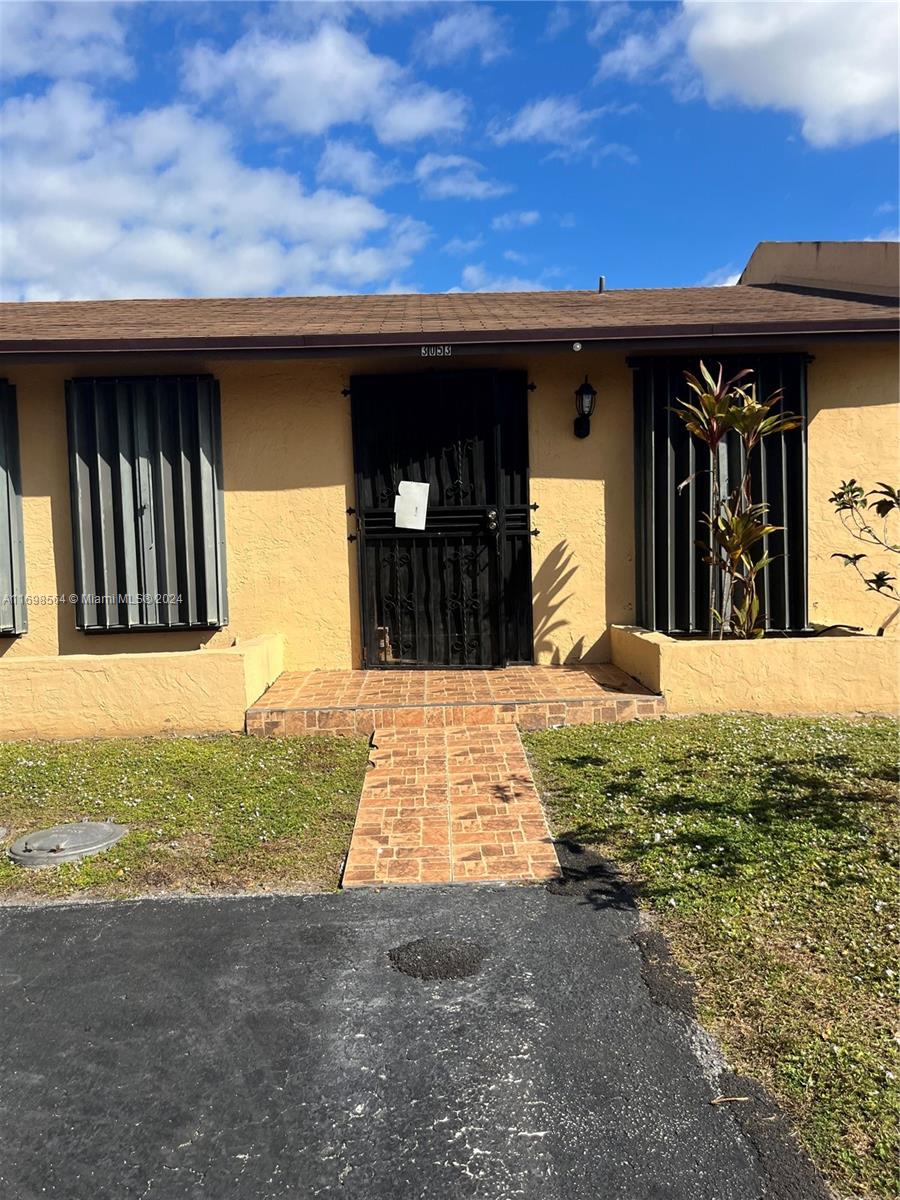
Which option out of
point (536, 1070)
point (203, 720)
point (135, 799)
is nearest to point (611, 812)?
point (536, 1070)

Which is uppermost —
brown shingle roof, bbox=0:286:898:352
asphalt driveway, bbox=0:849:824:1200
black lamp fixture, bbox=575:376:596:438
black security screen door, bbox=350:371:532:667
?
brown shingle roof, bbox=0:286:898:352

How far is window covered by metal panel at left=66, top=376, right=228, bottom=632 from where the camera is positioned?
6863mm

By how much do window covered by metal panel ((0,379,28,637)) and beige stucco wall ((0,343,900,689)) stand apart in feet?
0.27

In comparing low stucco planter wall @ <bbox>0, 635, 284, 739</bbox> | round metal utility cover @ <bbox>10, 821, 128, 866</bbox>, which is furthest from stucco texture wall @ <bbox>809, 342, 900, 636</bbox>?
round metal utility cover @ <bbox>10, 821, 128, 866</bbox>

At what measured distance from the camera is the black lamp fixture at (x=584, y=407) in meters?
7.00

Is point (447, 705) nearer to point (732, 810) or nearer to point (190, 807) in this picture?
point (190, 807)

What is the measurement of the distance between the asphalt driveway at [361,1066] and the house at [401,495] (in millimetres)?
3944

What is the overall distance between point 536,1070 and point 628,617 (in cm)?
546

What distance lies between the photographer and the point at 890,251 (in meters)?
8.64

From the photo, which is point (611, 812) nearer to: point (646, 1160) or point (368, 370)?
point (646, 1160)

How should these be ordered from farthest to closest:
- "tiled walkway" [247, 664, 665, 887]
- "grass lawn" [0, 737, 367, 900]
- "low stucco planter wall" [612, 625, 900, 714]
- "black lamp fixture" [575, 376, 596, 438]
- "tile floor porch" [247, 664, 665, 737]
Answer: "black lamp fixture" [575, 376, 596, 438] → "low stucco planter wall" [612, 625, 900, 714] → "tile floor porch" [247, 664, 665, 737] → "tiled walkway" [247, 664, 665, 887] → "grass lawn" [0, 737, 367, 900]

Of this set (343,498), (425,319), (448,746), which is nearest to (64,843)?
(448,746)

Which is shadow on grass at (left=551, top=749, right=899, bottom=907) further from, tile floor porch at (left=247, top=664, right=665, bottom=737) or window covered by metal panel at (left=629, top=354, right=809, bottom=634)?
window covered by metal panel at (left=629, top=354, right=809, bottom=634)

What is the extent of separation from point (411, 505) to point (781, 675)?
11.6ft
